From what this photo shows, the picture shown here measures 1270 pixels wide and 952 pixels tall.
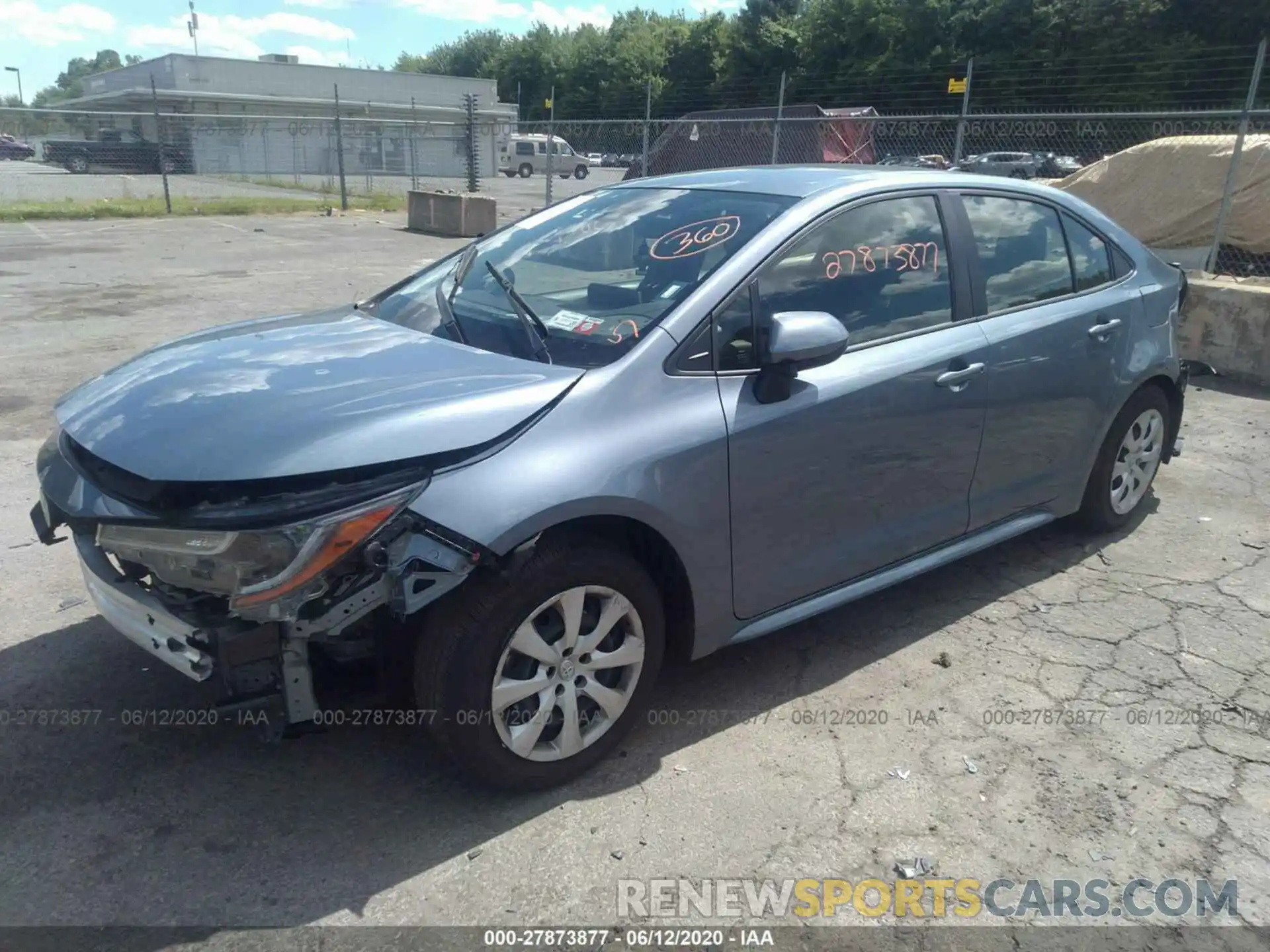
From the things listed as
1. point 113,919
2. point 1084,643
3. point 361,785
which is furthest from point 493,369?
point 1084,643

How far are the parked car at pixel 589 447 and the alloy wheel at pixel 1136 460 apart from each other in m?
0.49

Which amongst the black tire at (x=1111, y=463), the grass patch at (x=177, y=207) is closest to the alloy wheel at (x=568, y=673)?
the black tire at (x=1111, y=463)

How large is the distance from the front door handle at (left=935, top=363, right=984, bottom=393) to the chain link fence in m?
2.83

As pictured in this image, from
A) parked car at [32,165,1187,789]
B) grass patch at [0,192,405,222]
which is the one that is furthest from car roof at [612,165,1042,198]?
grass patch at [0,192,405,222]

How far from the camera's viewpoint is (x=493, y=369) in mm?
2908

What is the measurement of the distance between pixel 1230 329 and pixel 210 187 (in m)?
24.7

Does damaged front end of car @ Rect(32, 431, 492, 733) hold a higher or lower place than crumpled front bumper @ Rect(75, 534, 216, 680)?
higher

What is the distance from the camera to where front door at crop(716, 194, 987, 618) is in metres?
3.08

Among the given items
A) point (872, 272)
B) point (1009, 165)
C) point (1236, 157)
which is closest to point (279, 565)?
A: point (872, 272)

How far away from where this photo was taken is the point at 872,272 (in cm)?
348

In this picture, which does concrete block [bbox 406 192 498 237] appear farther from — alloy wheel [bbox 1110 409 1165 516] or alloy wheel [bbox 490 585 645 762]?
alloy wheel [bbox 490 585 645 762]

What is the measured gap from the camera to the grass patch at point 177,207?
62.1ft

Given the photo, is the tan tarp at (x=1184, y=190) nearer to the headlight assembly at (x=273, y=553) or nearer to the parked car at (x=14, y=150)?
the headlight assembly at (x=273, y=553)

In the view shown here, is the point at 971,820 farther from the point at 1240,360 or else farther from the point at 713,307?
the point at 1240,360
